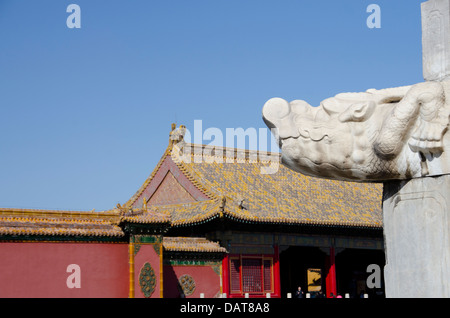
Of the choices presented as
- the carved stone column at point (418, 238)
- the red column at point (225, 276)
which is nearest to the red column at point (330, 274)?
the red column at point (225, 276)

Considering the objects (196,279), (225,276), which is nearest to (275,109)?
(196,279)

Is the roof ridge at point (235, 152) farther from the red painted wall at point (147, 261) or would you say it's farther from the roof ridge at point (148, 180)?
the red painted wall at point (147, 261)

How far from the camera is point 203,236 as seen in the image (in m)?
24.5

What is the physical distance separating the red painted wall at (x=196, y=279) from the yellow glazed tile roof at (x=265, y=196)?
173 cm

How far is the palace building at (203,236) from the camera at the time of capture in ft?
63.8

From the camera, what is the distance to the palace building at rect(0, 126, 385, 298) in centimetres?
1945

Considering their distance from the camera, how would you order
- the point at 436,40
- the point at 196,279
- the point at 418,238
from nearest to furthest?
1. the point at 418,238
2. the point at 436,40
3. the point at 196,279

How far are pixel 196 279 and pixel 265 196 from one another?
480cm

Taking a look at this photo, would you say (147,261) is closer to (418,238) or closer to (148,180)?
(148,180)
